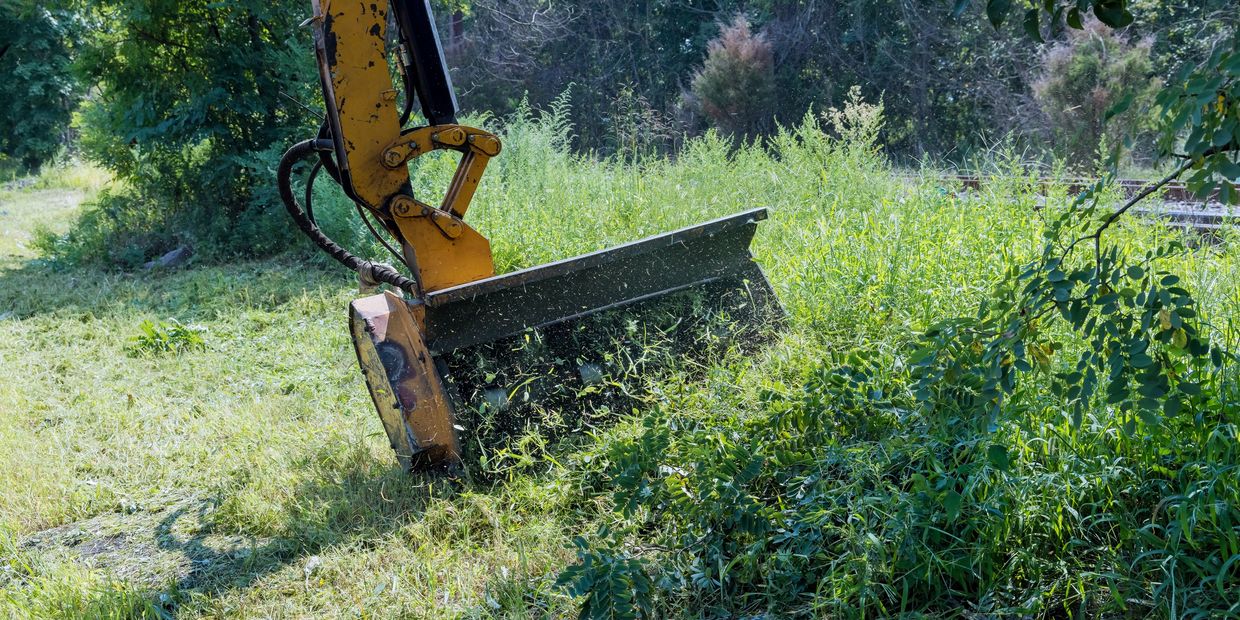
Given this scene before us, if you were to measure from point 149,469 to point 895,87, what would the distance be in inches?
711

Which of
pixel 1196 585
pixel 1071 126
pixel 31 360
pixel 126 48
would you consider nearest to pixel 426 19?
pixel 1196 585

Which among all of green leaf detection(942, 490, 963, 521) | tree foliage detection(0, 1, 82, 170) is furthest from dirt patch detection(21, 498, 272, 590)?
tree foliage detection(0, 1, 82, 170)

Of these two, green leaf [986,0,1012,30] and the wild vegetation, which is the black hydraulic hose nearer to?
the wild vegetation

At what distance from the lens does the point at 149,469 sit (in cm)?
430

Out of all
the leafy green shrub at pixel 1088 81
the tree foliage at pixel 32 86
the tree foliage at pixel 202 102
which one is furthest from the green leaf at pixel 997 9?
the tree foliage at pixel 32 86

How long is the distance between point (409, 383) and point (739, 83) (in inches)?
626

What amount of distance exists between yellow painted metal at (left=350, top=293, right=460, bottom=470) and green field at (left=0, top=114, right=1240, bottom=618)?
0.54ft

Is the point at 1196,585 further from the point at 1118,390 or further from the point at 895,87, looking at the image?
the point at 895,87

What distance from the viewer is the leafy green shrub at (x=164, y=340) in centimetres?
628

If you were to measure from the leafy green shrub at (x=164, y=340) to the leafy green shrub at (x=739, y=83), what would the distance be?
13687mm

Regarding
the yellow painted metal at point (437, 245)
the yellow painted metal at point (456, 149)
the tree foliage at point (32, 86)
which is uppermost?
the tree foliage at point (32, 86)

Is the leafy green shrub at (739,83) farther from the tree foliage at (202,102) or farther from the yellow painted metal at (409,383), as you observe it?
the yellow painted metal at (409,383)

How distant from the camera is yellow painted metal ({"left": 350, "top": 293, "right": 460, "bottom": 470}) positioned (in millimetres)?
3609

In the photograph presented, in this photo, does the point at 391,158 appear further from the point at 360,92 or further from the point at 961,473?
the point at 961,473
